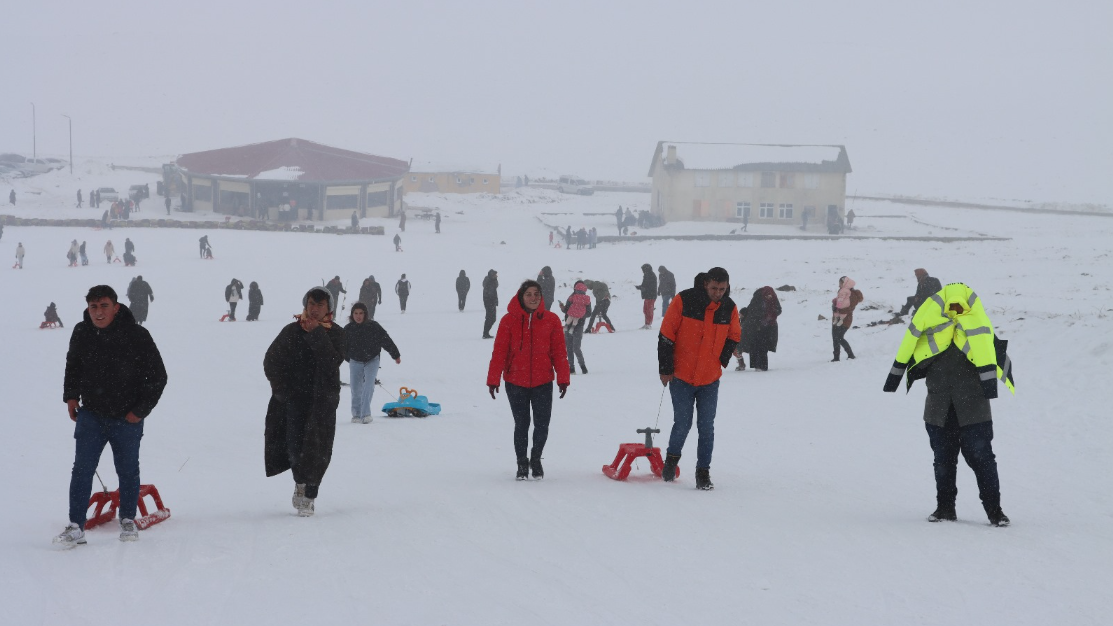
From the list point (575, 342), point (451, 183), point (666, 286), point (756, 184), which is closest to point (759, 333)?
point (575, 342)

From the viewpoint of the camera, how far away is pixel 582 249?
50500 mm

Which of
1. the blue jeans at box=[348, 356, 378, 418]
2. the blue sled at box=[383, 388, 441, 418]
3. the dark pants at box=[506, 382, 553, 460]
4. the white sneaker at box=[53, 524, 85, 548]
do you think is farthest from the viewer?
the blue sled at box=[383, 388, 441, 418]

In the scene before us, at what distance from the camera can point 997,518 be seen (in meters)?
6.20

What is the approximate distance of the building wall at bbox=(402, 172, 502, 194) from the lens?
85.8 meters

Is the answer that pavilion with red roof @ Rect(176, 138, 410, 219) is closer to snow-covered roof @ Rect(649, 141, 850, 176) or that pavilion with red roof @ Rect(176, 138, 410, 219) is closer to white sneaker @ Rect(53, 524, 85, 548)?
snow-covered roof @ Rect(649, 141, 850, 176)

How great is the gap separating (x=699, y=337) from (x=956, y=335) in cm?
178

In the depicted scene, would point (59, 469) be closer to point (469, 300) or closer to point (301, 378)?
point (301, 378)

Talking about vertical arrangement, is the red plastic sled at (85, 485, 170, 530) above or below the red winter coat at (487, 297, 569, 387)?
below

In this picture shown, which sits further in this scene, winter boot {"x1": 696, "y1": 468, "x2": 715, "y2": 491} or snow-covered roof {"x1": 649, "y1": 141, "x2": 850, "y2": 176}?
snow-covered roof {"x1": 649, "y1": 141, "x2": 850, "y2": 176}

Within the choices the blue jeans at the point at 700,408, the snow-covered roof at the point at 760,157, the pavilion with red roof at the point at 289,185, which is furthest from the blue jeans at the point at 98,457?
the snow-covered roof at the point at 760,157

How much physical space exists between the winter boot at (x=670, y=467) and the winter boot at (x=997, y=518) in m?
2.28

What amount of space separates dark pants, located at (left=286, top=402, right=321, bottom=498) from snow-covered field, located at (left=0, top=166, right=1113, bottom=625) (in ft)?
1.01

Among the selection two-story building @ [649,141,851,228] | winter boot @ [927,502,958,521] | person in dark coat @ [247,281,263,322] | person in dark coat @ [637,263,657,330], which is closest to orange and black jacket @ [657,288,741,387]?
winter boot @ [927,502,958,521]

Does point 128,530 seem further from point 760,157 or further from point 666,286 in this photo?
point 760,157
